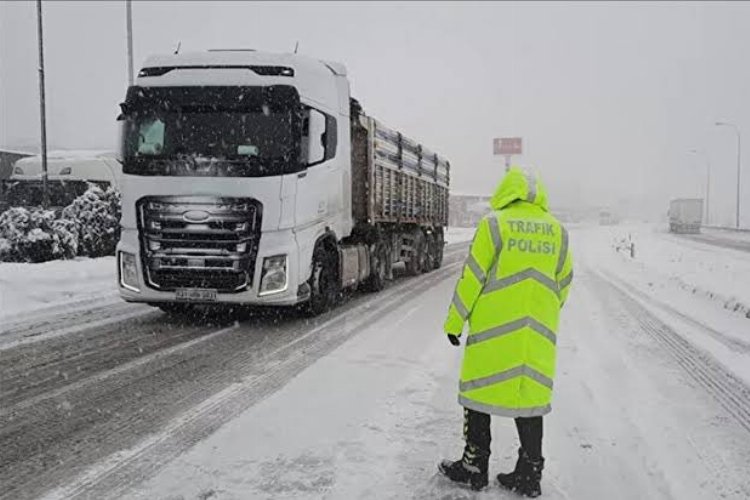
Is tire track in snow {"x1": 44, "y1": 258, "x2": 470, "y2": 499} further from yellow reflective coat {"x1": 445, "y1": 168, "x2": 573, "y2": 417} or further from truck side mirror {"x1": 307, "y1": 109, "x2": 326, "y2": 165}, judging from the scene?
truck side mirror {"x1": 307, "y1": 109, "x2": 326, "y2": 165}

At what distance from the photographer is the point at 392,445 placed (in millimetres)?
4453

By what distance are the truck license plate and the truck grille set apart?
0.06m

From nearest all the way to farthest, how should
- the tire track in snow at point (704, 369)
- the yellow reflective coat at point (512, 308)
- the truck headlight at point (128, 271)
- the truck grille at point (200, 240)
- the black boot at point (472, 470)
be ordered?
the yellow reflective coat at point (512, 308)
the black boot at point (472, 470)
the tire track in snow at point (704, 369)
the truck grille at point (200, 240)
the truck headlight at point (128, 271)

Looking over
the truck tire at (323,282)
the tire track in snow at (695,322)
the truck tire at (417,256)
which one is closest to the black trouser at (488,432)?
the tire track in snow at (695,322)

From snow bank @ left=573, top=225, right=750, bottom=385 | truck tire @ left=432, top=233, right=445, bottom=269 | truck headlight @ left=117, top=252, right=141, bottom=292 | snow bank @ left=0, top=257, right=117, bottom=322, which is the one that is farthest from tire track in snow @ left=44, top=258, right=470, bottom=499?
truck tire @ left=432, top=233, right=445, bottom=269

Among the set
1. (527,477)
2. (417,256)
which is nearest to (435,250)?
(417,256)

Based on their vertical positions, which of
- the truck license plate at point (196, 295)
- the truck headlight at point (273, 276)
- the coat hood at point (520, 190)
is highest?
the coat hood at point (520, 190)

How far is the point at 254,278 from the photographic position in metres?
8.70

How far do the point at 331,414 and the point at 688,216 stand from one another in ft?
210

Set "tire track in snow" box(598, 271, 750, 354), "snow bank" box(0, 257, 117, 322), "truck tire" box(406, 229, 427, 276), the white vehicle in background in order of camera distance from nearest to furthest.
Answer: "tire track in snow" box(598, 271, 750, 354), "snow bank" box(0, 257, 117, 322), "truck tire" box(406, 229, 427, 276), the white vehicle in background

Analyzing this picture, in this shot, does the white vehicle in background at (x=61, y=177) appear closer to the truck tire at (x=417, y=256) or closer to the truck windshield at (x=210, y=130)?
the truck tire at (x=417, y=256)

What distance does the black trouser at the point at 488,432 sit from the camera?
3.77 metres

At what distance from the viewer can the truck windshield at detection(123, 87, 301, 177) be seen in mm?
8766

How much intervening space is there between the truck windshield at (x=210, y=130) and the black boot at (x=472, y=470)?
220 inches
